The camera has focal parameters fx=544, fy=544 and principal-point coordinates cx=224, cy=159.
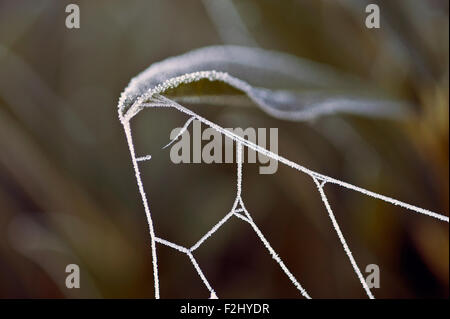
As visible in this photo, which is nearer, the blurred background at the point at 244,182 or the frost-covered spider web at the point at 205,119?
the frost-covered spider web at the point at 205,119

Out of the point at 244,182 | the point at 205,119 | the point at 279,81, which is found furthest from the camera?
the point at 244,182

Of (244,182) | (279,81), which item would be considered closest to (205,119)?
(279,81)

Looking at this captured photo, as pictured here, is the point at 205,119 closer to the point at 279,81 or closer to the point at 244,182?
the point at 279,81

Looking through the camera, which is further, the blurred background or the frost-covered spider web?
the blurred background

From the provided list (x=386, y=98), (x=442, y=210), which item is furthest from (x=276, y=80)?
(x=442, y=210)

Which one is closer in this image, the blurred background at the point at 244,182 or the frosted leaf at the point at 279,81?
the frosted leaf at the point at 279,81

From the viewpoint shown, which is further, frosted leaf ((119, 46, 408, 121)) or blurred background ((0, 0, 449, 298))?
blurred background ((0, 0, 449, 298))

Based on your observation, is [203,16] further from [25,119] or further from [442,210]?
[442,210]
